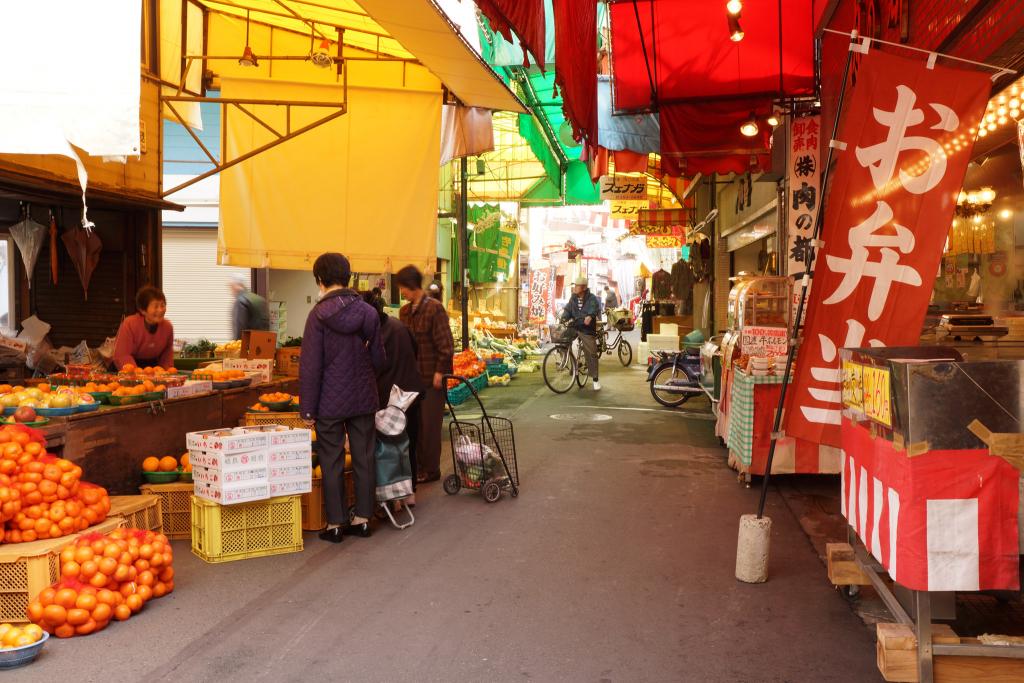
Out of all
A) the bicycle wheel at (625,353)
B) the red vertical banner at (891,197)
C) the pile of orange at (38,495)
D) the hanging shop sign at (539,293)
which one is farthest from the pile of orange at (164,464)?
the hanging shop sign at (539,293)

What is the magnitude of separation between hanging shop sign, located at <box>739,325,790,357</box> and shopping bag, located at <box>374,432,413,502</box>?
4254mm

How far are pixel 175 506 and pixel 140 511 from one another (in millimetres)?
716

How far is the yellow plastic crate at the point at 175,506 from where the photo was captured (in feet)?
21.5

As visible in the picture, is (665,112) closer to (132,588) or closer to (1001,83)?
(1001,83)

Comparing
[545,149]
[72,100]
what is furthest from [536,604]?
[545,149]

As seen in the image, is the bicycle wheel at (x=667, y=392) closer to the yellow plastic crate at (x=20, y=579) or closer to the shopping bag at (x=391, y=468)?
the shopping bag at (x=391, y=468)

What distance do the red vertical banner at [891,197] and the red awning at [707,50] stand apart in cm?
623

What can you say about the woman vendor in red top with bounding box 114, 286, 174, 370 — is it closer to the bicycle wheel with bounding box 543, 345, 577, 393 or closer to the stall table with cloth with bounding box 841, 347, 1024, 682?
the stall table with cloth with bounding box 841, 347, 1024, 682

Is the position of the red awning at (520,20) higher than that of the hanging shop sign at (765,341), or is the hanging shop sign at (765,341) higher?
the red awning at (520,20)

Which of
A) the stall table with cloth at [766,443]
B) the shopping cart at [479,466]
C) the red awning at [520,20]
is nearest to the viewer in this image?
the red awning at [520,20]

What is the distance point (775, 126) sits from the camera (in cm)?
1163

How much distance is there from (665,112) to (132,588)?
9.78 m

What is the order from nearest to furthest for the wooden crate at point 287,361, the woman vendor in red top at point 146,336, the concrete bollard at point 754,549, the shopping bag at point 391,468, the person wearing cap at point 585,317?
the concrete bollard at point 754,549
the shopping bag at point 391,468
the woman vendor in red top at point 146,336
the wooden crate at point 287,361
the person wearing cap at point 585,317

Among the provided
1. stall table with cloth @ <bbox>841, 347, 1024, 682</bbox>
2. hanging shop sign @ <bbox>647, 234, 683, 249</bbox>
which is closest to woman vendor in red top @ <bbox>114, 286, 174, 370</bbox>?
stall table with cloth @ <bbox>841, 347, 1024, 682</bbox>
